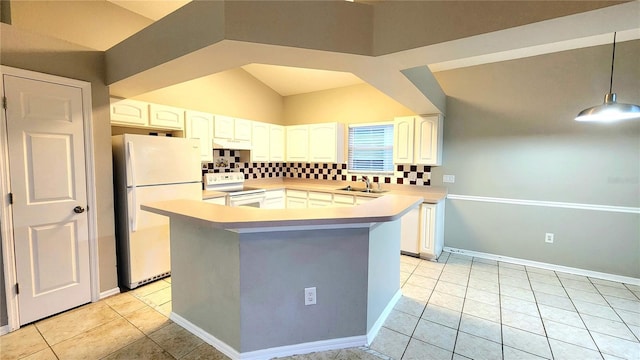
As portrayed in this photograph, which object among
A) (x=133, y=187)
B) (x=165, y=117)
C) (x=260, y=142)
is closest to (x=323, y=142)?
(x=260, y=142)

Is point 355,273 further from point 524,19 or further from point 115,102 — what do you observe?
point 115,102

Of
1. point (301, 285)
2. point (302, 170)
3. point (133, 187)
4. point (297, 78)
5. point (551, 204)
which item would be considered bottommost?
point (301, 285)

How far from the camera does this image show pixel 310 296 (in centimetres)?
185

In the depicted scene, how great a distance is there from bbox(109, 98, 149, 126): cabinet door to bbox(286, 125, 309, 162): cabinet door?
92.1 inches

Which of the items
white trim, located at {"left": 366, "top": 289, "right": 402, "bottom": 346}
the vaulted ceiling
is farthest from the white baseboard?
white trim, located at {"left": 366, "top": 289, "right": 402, "bottom": 346}

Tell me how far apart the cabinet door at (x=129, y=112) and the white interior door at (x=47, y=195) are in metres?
0.43

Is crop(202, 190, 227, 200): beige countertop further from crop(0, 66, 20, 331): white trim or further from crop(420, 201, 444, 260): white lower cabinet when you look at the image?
crop(420, 201, 444, 260): white lower cabinet

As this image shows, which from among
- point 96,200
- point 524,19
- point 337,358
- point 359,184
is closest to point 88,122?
point 96,200

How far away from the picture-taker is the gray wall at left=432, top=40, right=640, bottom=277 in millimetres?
2980

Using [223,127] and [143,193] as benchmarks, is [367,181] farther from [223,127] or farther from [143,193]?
[143,193]

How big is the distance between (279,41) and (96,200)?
229cm

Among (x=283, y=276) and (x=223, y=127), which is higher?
(x=223, y=127)

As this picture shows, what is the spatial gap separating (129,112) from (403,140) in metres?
3.43

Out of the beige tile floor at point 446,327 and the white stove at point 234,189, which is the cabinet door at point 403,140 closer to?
the beige tile floor at point 446,327
